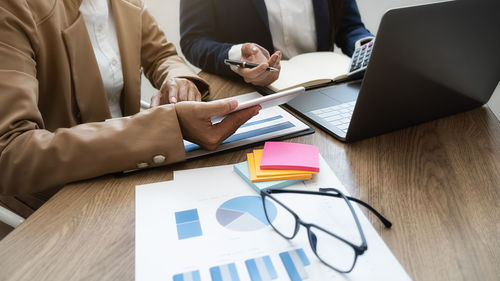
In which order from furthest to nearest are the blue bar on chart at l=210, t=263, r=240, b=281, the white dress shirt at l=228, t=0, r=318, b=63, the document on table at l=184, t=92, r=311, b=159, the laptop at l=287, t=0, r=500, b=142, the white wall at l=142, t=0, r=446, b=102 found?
the white wall at l=142, t=0, r=446, b=102
the white dress shirt at l=228, t=0, r=318, b=63
the document on table at l=184, t=92, r=311, b=159
the laptop at l=287, t=0, r=500, b=142
the blue bar on chart at l=210, t=263, r=240, b=281

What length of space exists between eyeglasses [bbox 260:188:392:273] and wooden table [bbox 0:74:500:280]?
0.07 meters

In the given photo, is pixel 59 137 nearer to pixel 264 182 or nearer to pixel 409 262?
pixel 264 182

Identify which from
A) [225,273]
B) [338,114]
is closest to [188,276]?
[225,273]

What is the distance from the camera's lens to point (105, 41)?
0.92 m

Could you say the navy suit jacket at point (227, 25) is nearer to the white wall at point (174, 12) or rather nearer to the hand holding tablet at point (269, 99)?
the hand holding tablet at point (269, 99)

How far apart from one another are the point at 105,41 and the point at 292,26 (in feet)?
2.44

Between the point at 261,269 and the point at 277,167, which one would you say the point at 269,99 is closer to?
the point at 277,167

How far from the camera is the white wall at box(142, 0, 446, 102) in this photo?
6.88 ft

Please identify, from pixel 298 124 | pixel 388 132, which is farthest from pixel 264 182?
pixel 388 132

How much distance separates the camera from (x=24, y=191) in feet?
1.90

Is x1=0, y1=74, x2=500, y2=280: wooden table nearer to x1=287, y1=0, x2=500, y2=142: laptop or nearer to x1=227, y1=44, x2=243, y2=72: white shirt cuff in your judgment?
x1=287, y1=0, x2=500, y2=142: laptop

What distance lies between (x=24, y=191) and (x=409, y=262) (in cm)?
64

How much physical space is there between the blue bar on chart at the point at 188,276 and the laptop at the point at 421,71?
15.5 inches

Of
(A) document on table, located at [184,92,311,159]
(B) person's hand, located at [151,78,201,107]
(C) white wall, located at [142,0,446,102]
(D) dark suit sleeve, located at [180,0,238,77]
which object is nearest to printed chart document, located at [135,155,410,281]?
(A) document on table, located at [184,92,311,159]
